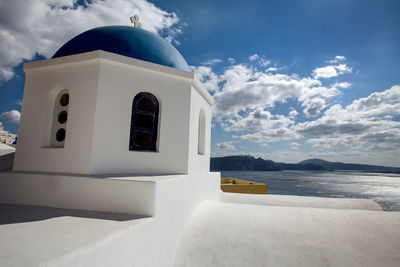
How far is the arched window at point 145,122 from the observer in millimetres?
4770

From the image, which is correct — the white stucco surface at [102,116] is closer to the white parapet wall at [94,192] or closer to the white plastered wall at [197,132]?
the white plastered wall at [197,132]

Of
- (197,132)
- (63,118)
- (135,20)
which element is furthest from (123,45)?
(197,132)

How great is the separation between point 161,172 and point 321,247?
121 inches

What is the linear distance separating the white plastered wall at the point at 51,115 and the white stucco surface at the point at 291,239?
245cm

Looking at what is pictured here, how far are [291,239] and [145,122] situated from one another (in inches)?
137

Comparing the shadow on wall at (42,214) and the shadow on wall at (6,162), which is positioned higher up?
the shadow on wall at (6,162)

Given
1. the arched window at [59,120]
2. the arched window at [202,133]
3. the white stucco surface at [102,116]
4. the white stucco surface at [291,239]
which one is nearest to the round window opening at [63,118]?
the arched window at [59,120]

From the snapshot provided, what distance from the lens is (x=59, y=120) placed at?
4969 millimetres

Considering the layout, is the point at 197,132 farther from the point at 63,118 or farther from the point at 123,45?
the point at 63,118

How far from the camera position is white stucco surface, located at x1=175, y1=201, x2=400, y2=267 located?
339 cm

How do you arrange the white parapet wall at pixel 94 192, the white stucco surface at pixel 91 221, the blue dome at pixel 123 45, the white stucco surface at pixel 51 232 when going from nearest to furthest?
1. the white stucco surface at pixel 51 232
2. the white stucco surface at pixel 91 221
3. the white parapet wall at pixel 94 192
4. the blue dome at pixel 123 45

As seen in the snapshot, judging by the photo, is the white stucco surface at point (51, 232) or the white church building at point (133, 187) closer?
the white stucco surface at point (51, 232)

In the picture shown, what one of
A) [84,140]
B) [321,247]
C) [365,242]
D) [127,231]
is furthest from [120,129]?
[365,242]

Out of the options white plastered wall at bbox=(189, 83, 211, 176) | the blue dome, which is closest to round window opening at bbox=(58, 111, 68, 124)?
the blue dome
